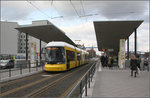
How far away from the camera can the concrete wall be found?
248 feet

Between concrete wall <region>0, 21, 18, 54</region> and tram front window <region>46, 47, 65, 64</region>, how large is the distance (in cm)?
6256

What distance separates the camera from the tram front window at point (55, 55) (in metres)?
17.8

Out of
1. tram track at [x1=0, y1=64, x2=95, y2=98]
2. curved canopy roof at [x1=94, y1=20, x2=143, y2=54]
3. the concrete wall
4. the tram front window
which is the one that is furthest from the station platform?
the concrete wall

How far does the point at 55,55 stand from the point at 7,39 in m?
66.4

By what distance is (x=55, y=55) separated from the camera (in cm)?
1791

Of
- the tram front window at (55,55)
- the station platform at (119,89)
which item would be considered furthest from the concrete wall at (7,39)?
the station platform at (119,89)

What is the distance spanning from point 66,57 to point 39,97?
11392 mm

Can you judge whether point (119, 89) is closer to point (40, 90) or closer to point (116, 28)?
point (40, 90)

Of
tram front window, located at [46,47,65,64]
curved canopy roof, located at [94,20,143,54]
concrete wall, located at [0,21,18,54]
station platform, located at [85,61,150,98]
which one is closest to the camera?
station platform, located at [85,61,150,98]

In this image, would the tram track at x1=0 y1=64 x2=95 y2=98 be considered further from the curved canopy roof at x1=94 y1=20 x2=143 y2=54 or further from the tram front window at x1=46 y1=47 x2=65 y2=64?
the curved canopy roof at x1=94 y1=20 x2=143 y2=54

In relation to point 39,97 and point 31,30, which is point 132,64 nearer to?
point 39,97

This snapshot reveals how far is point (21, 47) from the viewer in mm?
109500

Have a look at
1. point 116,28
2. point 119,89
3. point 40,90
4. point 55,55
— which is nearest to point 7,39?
point 116,28

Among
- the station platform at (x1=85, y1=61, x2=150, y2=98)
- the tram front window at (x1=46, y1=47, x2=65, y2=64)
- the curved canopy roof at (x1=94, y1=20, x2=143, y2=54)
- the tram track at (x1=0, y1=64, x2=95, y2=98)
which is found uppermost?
the curved canopy roof at (x1=94, y1=20, x2=143, y2=54)
